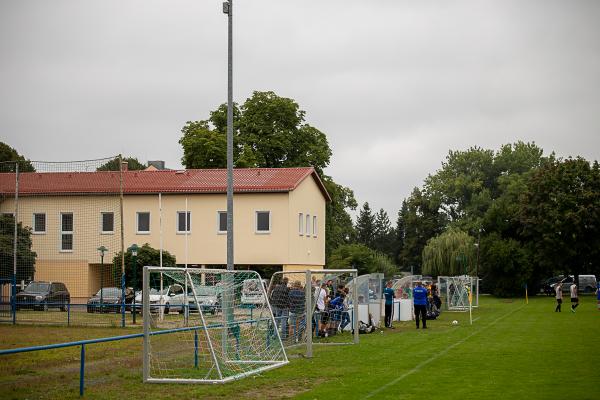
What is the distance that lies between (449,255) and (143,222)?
3669 centimetres

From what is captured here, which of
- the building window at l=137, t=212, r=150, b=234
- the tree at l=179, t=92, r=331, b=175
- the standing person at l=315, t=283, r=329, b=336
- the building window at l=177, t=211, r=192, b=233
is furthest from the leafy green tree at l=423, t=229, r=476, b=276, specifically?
the standing person at l=315, t=283, r=329, b=336

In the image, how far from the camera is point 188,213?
54000mm

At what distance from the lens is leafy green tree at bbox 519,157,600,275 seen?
74.6 m

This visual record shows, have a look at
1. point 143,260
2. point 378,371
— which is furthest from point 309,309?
point 143,260

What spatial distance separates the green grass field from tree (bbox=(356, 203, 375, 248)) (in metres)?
104

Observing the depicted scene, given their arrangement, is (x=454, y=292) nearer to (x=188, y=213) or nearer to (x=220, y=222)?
(x=220, y=222)

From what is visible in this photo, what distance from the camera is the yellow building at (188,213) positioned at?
156ft

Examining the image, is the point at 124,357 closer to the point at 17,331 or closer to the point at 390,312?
the point at 17,331

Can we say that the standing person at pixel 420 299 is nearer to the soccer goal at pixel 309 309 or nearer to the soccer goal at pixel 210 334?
the soccer goal at pixel 309 309

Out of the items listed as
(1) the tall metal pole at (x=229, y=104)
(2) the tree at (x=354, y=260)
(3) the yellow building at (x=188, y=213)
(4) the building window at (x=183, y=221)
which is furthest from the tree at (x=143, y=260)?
(2) the tree at (x=354, y=260)

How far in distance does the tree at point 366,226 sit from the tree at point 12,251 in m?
94.0

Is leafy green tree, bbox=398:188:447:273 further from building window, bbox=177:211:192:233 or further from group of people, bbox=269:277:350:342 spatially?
group of people, bbox=269:277:350:342

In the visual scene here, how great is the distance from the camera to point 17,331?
31.2m

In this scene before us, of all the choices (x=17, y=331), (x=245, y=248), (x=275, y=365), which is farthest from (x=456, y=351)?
(x=245, y=248)
